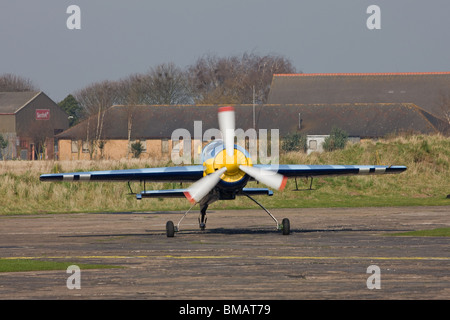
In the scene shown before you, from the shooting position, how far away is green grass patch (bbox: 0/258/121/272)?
14.9 metres

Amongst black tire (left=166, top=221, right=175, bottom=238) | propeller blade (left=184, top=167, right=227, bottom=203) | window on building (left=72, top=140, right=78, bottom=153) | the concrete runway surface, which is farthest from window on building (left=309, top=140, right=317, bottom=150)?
propeller blade (left=184, top=167, right=227, bottom=203)

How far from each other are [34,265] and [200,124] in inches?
2631

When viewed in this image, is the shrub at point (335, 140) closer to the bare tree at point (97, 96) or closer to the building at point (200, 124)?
the building at point (200, 124)

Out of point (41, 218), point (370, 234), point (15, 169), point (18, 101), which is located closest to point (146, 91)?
point (18, 101)

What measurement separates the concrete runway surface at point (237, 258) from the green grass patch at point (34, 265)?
454mm

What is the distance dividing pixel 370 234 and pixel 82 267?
A: 33.4 ft

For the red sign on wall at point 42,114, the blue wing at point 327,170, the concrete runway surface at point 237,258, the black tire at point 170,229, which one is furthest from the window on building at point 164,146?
the black tire at point 170,229

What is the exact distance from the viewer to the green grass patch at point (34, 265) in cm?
1490

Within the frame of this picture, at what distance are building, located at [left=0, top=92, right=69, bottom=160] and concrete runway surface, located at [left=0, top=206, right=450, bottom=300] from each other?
2914 inches

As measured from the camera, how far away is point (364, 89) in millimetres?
93062

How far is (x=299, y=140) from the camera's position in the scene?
72.9 m

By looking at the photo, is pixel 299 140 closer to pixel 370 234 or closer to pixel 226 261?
pixel 370 234

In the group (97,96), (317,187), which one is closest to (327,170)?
(317,187)

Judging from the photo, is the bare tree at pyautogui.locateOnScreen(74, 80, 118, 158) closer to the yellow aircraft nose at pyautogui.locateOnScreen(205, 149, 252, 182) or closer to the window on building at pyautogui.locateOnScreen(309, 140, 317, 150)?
the window on building at pyautogui.locateOnScreen(309, 140, 317, 150)
